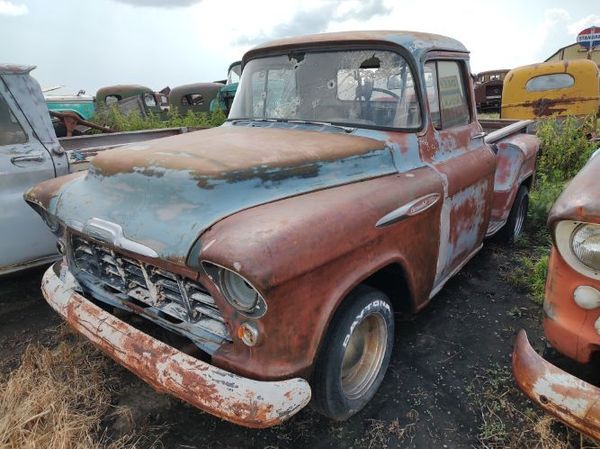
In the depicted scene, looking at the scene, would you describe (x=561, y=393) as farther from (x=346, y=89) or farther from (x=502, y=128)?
(x=502, y=128)

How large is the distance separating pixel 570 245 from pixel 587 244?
6cm

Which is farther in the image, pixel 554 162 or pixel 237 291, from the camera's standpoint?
pixel 554 162

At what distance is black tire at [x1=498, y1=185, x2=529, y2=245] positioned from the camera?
162 inches

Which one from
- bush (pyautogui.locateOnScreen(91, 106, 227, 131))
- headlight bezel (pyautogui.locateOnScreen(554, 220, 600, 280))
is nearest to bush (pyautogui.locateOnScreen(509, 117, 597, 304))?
headlight bezel (pyautogui.locateOnScreen(554, 220, 600, 280))

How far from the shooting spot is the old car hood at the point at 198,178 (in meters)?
1.91

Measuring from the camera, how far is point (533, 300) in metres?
3.29

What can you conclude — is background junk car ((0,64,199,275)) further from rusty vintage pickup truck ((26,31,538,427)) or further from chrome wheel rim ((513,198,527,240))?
chrome wheel rim ((513,198,527,240))

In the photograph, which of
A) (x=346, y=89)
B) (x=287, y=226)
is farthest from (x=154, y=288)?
(x=346, y=89)

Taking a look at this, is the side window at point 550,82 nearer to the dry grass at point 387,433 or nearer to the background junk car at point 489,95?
the background junk car at point 489,95

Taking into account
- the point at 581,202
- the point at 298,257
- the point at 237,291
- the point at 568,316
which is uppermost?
the point at 581,202

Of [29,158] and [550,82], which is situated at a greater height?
[29,158]

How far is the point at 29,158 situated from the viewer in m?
3.20

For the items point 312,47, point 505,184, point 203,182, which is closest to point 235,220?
point 203,182

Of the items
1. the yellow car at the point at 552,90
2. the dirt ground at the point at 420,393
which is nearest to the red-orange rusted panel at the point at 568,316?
the dirt ground at the point at 420,393
